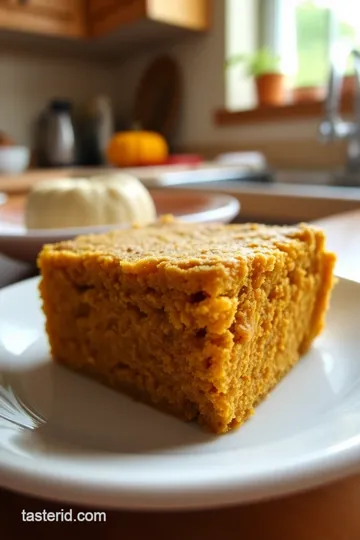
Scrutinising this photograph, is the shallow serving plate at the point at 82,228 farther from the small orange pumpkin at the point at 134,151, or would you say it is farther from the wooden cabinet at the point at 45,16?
the wooden cabinet at the point at 45,16

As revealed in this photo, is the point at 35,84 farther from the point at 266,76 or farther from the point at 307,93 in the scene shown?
the point at 307,93

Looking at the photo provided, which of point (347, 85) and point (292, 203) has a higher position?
point (347, 85)

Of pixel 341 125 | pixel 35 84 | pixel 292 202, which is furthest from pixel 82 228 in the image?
pixel 35 84

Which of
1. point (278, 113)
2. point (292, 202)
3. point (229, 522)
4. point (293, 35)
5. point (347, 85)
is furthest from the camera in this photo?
point (293, 35)

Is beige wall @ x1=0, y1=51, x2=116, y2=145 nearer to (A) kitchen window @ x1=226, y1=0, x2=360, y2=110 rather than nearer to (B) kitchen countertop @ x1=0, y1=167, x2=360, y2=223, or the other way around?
(A) kitchen window @ x1=226, y1=0, x2=360, y2=110

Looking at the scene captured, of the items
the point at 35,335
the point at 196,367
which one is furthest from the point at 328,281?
the point at 35,335

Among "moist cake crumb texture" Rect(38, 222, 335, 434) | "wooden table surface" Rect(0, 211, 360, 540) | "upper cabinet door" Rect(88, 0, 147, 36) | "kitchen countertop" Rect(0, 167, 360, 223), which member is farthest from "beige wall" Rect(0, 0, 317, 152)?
"wooden table surface" Rect(0, 211, 360, 540)

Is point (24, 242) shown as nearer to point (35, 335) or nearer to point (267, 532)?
point (35, 335)
